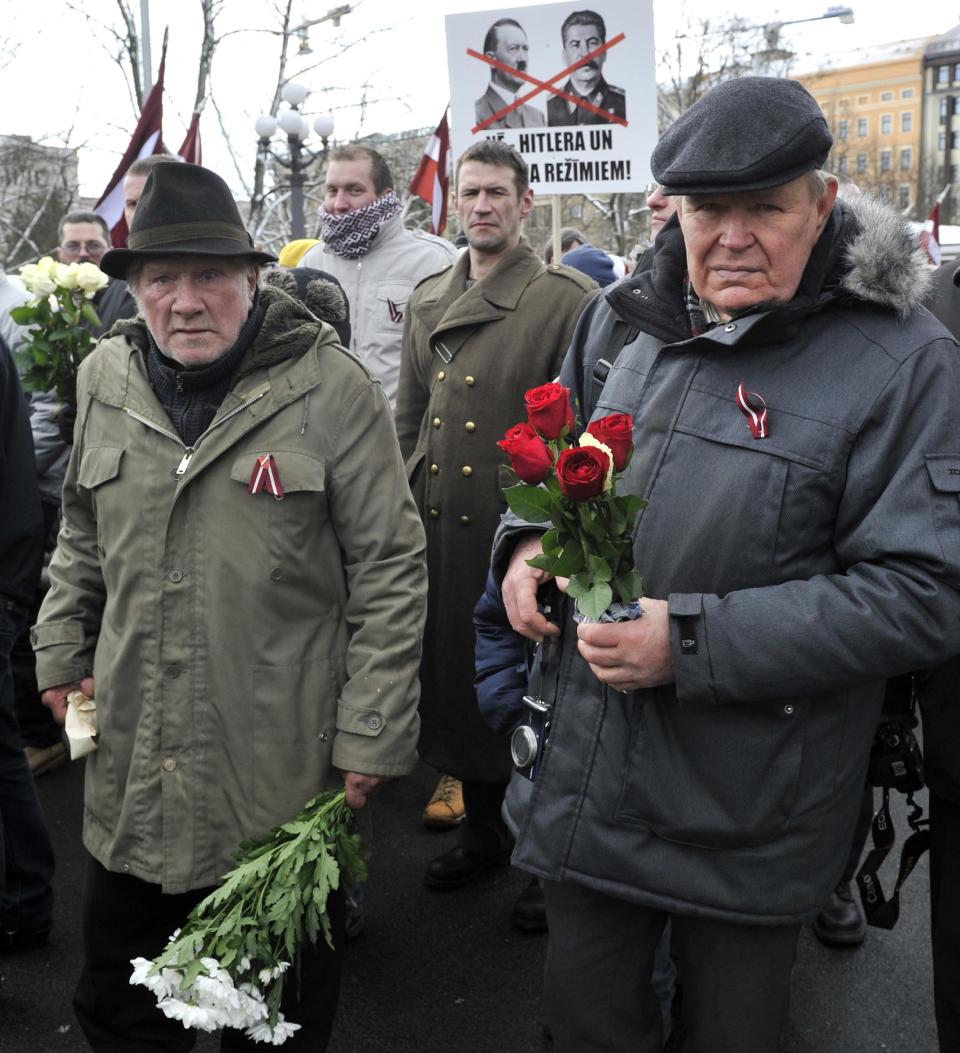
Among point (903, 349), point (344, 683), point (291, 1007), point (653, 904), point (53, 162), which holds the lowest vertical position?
point (291, 1007)

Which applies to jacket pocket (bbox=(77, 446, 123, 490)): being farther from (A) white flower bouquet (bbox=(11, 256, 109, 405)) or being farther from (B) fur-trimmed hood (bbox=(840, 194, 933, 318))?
(A) white flower bouquet (bbox=(11, 256, 109, 405))

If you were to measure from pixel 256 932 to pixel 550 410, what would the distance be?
1243mm

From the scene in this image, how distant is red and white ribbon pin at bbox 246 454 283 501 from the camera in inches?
97.6

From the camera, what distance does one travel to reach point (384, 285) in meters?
5.13

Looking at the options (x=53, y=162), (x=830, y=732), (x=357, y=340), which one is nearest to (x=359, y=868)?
(x=830, y=732)

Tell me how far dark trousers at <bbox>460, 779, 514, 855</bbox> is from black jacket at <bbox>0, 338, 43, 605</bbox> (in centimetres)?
163

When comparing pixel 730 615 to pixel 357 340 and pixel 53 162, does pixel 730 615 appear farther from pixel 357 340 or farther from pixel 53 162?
pixel 53 162

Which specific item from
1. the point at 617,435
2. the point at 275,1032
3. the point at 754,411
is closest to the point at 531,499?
the point at 617,435

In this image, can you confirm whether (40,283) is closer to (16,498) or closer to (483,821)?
(16,498)

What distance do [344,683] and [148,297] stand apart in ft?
3.18

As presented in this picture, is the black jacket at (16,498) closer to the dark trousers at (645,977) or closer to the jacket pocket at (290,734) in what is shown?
the jacket pocket at (290,734)

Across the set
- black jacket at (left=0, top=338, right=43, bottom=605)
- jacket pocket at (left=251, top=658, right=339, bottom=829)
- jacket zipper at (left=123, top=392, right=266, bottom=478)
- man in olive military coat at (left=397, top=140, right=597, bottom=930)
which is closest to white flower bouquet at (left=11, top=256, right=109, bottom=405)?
black jacket at (left=0, top=338, right=43, bottom=605)

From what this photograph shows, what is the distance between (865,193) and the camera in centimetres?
219

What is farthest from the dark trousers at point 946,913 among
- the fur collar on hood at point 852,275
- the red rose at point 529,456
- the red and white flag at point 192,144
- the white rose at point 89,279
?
the red and white flag at point 192,144
